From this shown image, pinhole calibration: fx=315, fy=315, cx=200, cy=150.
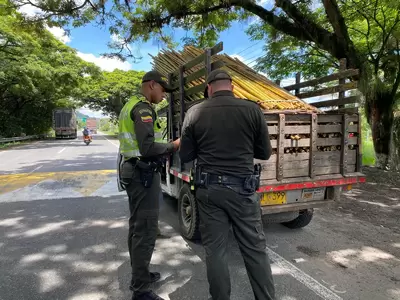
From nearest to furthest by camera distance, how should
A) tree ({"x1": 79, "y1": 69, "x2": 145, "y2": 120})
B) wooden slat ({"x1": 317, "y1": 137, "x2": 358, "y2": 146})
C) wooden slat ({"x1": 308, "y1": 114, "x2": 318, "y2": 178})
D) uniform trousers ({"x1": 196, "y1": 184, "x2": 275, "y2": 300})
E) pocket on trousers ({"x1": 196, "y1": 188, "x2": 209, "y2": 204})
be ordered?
uniform trousers ({"x1": 196, "y1": 184, "x2": 275, "y2": 300}) < pocket on trousers ({"x1": 196, "y1": 188, "x2": 209, "y2": 204}) < wooden slat ({"x1": 308, "y1": 114, "x2": 318, "y2": 178}) < wooden slat ({"x1": 317, "y1": 137, "x2": 358, "y2": 146}) < tree ({"x1": 79, "y1": 69, "x2": 145, "y2": 120})

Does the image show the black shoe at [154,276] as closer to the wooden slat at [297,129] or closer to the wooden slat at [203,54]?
the wooden slat at [297,129]

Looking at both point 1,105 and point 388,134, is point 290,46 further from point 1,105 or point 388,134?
point 1,105

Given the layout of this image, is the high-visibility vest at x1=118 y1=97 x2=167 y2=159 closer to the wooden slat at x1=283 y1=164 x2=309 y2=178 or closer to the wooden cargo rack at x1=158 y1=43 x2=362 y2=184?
the wooden cargo rack at x1=158 y1=43 x2=362 y2=184

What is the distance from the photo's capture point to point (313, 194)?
3996 millimetres

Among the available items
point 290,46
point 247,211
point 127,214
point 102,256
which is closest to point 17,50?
point 290,46

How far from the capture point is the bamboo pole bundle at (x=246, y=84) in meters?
4.00

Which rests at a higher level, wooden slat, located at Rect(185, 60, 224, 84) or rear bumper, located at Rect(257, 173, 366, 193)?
wooden slat, located at Rect(185, 60, 224, 84)

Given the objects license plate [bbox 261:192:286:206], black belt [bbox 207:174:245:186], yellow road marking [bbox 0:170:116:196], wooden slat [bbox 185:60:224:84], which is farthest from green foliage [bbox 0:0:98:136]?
black belt [bbox 207:174:245:186]

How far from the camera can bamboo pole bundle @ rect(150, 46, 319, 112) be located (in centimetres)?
400

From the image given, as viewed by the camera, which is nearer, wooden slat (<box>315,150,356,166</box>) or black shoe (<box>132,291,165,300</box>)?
black shoe (<box>132,291,165,300</box>)

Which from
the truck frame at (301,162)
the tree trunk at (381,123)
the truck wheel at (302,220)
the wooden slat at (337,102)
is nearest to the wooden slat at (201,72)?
the truck frame at (301,162)

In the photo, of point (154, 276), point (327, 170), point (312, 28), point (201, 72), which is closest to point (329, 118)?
point (327, 170)

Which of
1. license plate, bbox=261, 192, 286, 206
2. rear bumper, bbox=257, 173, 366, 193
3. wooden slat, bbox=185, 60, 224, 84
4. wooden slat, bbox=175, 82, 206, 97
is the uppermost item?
wooden slat, bbox=185, 60, 224, 84

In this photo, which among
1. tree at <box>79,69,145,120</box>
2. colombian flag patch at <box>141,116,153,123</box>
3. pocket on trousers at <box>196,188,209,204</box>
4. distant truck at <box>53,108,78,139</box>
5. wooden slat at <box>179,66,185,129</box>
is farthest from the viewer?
tree at <box>79,69,145,120</box>
